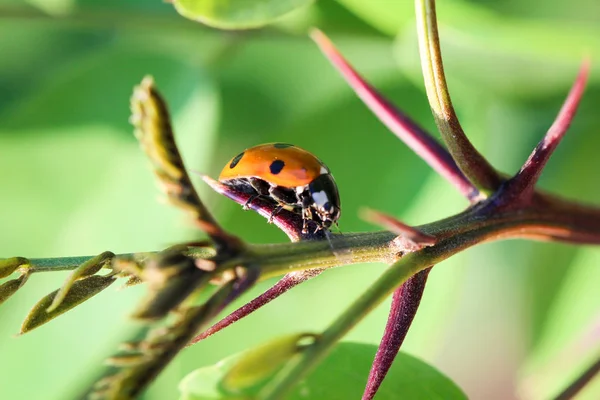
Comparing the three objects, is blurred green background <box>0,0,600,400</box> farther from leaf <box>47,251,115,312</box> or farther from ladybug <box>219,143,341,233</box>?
leaf <box>47,251,115,312</box>

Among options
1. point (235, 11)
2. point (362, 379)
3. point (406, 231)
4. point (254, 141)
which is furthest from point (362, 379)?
point (254, 141)

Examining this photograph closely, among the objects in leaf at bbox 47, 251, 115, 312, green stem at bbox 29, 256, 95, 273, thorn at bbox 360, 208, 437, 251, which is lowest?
thorn at bbox 360, 208, 437, 251

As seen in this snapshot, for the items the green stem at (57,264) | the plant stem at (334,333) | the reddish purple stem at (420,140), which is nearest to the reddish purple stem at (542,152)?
the reddish purple stem at (420,140)

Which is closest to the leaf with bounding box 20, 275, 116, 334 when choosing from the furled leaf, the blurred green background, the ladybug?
the furled leaf

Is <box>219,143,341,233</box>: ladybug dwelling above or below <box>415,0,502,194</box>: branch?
above

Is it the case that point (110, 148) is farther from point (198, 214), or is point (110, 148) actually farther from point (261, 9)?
point (198, 214)

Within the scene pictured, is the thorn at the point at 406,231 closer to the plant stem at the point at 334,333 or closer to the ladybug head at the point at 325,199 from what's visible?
the plant stem at the point at 334,333
